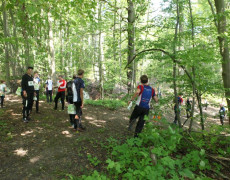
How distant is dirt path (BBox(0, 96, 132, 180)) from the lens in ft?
10.1

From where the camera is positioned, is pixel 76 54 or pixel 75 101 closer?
pixel 75 101

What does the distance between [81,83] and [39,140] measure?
6.79 feet

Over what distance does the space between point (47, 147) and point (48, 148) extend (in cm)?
7

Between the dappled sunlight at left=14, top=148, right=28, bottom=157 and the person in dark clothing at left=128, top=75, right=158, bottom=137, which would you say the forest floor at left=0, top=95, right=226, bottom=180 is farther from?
the person in dark clothing at left=128, top=75, right=158, bottom=137

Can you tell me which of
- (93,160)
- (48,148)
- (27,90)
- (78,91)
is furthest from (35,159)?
(27,90)

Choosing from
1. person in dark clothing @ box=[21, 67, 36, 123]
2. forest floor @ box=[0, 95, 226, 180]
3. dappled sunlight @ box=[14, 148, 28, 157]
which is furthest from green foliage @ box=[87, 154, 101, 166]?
person in dark clothing @ box=[21, 67, 36, 123]

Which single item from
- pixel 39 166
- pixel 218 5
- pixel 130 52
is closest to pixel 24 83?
pixel 39 166

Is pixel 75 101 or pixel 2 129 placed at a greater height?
pixel 75 101

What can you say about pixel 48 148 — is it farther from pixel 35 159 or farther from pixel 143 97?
pixel 143 97

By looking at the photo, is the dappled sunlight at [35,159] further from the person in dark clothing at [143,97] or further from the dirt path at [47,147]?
the person in dark clothing at [143,97]

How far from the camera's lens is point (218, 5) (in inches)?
238

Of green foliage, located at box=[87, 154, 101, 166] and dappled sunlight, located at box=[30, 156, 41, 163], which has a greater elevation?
dappled sunlight, located at box=[30, 156, 41, 163]

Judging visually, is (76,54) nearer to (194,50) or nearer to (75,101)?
(75,101)

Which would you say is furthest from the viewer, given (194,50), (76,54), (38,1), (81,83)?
(76,54)
